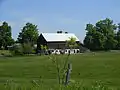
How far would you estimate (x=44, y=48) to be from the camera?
10109 millimetres

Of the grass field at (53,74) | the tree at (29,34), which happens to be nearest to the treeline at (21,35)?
the tree at (29,34)

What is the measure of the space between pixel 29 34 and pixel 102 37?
98.1 feet

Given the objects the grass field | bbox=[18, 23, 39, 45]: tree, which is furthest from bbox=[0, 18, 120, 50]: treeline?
the grass field

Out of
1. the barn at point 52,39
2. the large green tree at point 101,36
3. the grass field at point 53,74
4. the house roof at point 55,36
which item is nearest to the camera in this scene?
the grass field at point 53,74

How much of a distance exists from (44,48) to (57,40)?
12515cm

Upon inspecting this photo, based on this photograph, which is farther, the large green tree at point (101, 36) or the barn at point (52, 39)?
the large green tree at point (101, 36)

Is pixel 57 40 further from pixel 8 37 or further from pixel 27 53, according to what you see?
pixel 27 53

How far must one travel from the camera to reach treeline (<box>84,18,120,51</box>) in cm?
14150

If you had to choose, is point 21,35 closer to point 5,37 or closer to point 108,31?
point 5,37

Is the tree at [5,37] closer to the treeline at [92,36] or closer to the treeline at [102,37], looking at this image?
the treeline at [92,36]

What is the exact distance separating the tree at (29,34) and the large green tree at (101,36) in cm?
2118

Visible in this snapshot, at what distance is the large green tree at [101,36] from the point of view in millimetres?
141137

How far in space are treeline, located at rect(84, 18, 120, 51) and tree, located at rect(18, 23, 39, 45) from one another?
2108 cm

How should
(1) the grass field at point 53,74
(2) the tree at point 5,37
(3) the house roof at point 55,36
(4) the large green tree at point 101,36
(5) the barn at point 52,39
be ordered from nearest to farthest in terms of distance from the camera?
(1) the grass field at point 53,74 → (5) the barn at point 52,39 → (3) the house roof at point 55,36 → (2) the tree at point 5,37 → (4) the large green tree at point 101,36
